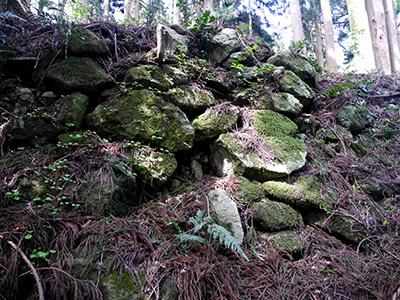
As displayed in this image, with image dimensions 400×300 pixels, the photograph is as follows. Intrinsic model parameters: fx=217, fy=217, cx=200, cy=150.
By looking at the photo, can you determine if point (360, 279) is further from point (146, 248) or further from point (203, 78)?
point (203, 78)

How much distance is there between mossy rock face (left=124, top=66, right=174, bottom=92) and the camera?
309 centimetres

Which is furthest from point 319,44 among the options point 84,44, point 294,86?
point 84,44

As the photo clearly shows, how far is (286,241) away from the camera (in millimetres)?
2402

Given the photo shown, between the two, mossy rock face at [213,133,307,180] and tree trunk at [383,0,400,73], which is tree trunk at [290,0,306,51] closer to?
tree trunk at [383,0,400,73]

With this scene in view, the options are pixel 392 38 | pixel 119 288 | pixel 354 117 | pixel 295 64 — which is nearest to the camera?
pixel 119 288

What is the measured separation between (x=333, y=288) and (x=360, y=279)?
0.90 ft

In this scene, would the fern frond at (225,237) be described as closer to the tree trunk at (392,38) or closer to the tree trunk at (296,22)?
the tree trunk at (392,38)

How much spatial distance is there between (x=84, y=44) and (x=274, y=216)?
134 inches

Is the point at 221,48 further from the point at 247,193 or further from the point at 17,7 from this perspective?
the point at 17,7

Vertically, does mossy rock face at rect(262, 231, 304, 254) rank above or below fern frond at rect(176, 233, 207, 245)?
below

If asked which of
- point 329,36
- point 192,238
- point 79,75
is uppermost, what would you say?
point 329,36

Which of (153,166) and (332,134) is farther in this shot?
(332,134)

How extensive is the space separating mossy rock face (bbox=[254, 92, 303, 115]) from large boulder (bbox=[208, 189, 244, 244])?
1.95 meters

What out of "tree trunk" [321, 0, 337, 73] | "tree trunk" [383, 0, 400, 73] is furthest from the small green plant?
"tree trunk" [321, 0, 337, 73]
